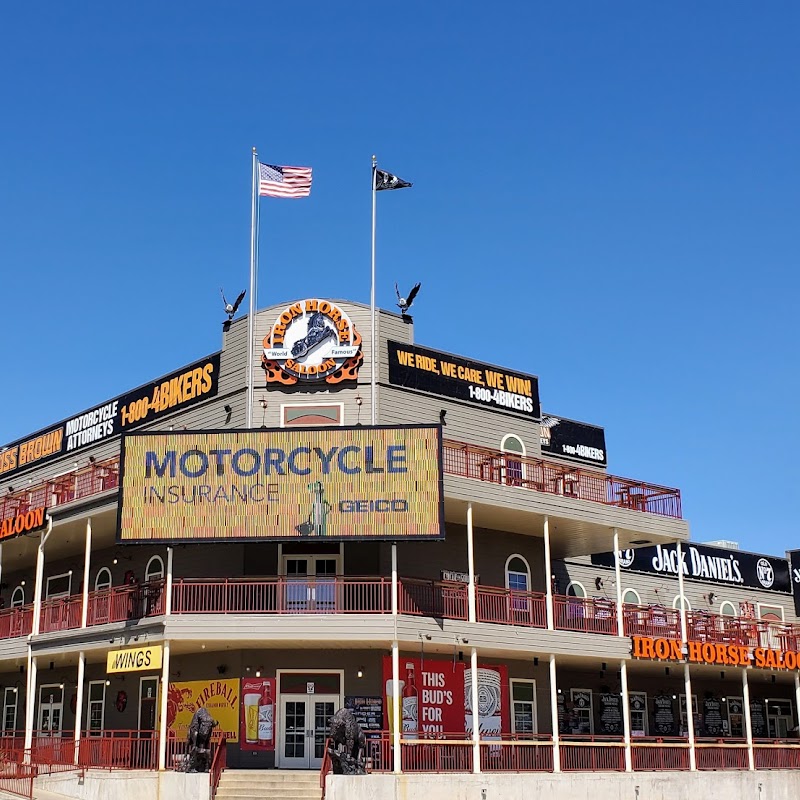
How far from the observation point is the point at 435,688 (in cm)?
3100

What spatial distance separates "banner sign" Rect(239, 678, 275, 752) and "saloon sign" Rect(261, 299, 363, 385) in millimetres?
8411

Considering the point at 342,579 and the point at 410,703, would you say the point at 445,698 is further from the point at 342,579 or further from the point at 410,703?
the point at 342,579

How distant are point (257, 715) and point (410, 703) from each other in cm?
405

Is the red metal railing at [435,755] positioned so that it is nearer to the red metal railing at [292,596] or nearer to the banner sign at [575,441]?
the red metal railing at [292,596]

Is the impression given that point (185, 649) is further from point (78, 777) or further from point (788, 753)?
point (788, 753)

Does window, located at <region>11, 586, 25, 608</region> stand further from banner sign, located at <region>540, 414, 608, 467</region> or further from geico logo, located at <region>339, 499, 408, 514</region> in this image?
banner sign, located at <region>540, 414, 608, 467</region>

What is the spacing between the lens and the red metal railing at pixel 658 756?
104 ft

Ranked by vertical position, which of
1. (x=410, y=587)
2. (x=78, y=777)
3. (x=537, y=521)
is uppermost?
(x=537, y=521)

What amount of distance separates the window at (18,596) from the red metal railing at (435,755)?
63.9 feet

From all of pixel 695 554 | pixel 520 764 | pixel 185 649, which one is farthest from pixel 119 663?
pixel 695 554

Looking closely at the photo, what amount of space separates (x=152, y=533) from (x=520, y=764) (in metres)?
11.2

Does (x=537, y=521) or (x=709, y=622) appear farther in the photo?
(x=709, y=622)

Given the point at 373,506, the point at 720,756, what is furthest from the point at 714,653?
the point at 373,506

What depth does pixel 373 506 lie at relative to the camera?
94.5 ft
